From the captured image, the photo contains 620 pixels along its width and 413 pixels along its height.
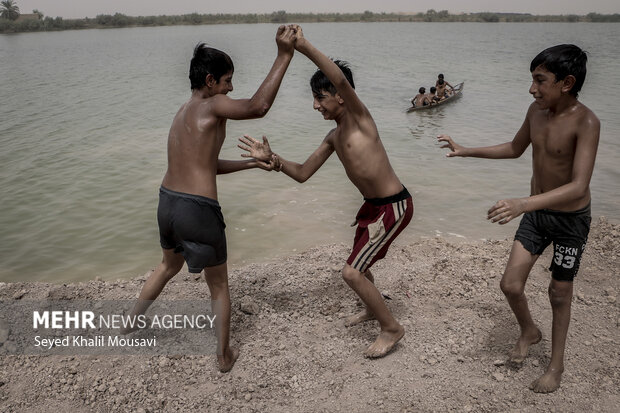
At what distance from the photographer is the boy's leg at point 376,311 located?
3125mm

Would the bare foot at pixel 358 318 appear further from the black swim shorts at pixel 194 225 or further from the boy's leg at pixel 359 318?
the black swim shorts at pixel 194 225

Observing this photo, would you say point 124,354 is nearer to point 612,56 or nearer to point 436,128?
point 436,128

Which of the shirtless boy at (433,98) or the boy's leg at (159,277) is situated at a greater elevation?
the shirtless boy at (433,98)

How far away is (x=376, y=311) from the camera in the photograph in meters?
3.18

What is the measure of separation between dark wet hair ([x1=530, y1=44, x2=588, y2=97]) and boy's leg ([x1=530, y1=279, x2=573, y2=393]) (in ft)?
3.84

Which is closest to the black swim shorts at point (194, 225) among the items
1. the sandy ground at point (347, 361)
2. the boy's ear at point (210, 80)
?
the boy's ear at point (210, 80)

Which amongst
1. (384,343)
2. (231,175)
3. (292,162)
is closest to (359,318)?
(384,343)

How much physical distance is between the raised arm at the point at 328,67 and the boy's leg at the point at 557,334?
5.52 ft

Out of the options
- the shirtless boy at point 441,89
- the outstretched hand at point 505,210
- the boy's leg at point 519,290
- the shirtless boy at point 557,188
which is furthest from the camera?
the shirtless boy at point 441,89

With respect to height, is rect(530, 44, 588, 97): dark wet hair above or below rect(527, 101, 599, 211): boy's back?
above

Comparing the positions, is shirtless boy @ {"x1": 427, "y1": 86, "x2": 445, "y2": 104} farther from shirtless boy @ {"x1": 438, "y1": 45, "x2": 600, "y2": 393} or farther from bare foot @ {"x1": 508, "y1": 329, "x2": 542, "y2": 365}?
bare foot @ {"x1": 508, "y1": 329, "x2": 542, "y2": 365}

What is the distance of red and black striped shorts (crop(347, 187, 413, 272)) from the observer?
3145 millimetres

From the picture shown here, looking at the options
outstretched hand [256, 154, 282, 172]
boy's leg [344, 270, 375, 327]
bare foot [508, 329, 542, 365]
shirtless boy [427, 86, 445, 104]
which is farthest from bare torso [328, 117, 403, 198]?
shirtless boy [427, 86, 445, 104]

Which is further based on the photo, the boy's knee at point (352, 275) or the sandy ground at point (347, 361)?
the boy's knee at point (352, 275)
